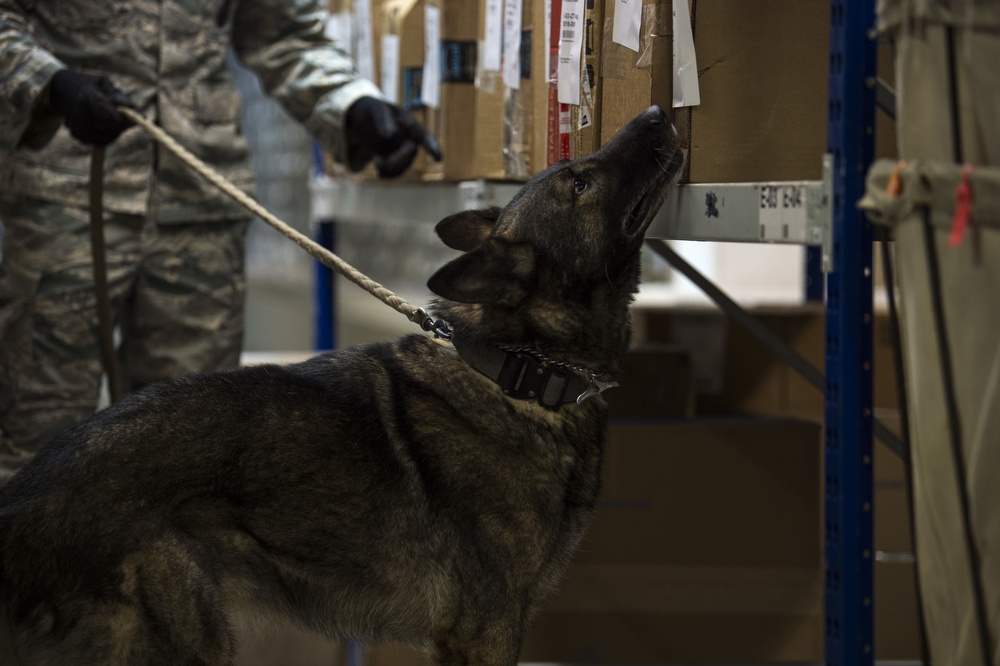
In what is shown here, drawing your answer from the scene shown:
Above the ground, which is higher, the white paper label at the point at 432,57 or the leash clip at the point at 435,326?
the white paper label at the point at 432,57

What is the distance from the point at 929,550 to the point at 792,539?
4.79 feet

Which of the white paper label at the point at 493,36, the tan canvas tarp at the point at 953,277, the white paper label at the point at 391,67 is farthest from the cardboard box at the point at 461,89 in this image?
the tan canvas tarp at the point at 953,277

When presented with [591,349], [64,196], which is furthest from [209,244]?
[591,349]

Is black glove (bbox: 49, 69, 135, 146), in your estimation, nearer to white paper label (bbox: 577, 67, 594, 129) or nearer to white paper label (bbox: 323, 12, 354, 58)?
white paper label (bbox: 577, 67, 594, 129)

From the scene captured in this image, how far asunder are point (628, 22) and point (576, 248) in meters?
Result: 0.37

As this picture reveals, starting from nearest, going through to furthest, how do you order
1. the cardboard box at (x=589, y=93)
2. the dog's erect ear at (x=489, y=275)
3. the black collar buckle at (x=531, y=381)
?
the dog's erect ear at (x=489, y=275) < the black collar buckle at (x=531, y=381) < the cardboard box at (x=589, y=93)

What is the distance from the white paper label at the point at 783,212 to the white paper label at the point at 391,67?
1.71m

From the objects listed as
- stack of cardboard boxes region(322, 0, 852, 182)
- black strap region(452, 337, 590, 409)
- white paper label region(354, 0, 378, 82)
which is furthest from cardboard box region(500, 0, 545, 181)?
white paper label region(354, 0, 378, 82)

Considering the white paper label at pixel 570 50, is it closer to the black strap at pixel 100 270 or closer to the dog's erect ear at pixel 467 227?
the dog's erect ear at pixel 467 227

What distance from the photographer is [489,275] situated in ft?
5.30

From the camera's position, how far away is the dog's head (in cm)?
164

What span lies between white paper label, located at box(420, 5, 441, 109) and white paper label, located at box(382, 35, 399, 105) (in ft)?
0.60

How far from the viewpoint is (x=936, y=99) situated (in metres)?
1.00

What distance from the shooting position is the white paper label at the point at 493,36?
→ 2.31 metres
